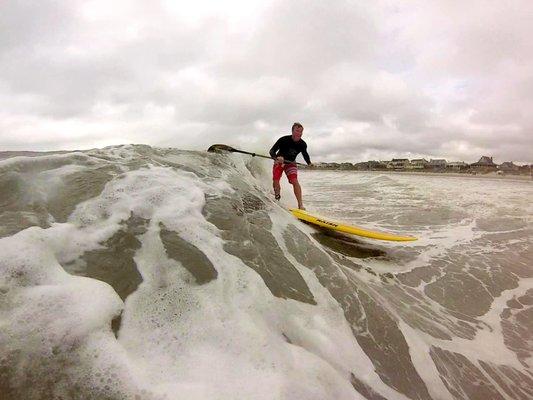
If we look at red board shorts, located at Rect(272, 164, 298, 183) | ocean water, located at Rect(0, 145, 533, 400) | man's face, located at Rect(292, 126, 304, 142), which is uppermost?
man's face, located at Rect(292, 126, 304, 142)

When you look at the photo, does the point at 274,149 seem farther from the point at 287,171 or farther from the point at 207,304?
the point at 207,304

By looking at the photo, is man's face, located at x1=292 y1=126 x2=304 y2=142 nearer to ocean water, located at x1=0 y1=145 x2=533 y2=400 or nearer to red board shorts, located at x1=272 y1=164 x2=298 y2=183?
red board shorts, located at x1=272 y1=164 x2=298 y2=183

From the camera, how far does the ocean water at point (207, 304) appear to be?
2031mm

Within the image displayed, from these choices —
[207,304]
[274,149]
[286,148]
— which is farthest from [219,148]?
[207,304]

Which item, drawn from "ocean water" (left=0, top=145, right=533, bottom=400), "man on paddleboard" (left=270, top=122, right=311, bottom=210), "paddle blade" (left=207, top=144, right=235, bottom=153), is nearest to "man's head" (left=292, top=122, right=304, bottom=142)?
"man on paddleboard" (left=270, top=122, right=311, bottom=210)

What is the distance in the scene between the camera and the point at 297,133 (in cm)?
864

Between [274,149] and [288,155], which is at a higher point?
[274,149]

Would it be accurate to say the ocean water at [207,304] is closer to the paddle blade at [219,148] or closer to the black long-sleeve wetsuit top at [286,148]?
the paddle blade at [219,148]

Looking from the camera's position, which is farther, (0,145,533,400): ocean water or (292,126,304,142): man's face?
(292,126,304,142): man's face

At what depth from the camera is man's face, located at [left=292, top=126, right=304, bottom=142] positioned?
8555mm

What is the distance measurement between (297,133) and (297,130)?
0.10 meters

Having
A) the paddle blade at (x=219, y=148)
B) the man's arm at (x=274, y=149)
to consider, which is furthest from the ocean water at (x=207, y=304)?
the man's arm at (x=274, y=149)

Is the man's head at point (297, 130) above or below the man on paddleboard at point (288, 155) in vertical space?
above

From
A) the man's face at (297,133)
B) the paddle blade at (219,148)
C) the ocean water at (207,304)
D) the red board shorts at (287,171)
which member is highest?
the man's face at (297,133)
